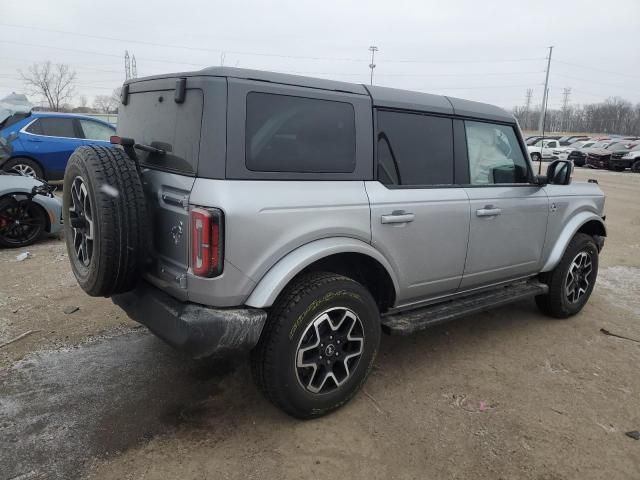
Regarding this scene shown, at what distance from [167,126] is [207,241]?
810 mm

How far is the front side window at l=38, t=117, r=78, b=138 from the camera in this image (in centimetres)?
1027

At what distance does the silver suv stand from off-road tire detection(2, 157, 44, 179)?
7.81 m

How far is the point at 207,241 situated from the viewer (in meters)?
2.44

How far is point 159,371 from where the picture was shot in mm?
3453

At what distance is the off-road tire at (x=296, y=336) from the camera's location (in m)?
2.68

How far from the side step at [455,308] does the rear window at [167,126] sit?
168 centimetres

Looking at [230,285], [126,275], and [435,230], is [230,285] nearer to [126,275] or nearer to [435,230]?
[126,275]

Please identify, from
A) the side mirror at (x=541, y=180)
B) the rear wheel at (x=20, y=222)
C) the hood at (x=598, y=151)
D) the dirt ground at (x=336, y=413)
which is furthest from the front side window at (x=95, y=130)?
the hood at (x=598, y=151)

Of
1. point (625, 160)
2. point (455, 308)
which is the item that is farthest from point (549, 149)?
point (455, 308)

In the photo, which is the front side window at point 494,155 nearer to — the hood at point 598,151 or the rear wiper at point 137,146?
the rear wiper at point 137,146

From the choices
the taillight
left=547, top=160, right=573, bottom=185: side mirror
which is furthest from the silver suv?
left=547, top=160, right=573, bottom=185: side mirror

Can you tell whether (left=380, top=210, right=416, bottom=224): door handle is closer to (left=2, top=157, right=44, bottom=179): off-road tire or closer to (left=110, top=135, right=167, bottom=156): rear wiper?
(left=110, top=135, right=167, bottom=156): rear wiper

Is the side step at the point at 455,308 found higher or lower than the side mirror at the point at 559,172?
lower

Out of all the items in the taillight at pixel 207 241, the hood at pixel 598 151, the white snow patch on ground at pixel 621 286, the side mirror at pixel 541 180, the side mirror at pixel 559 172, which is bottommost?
the white snow patch on ground at pixel 621 286
